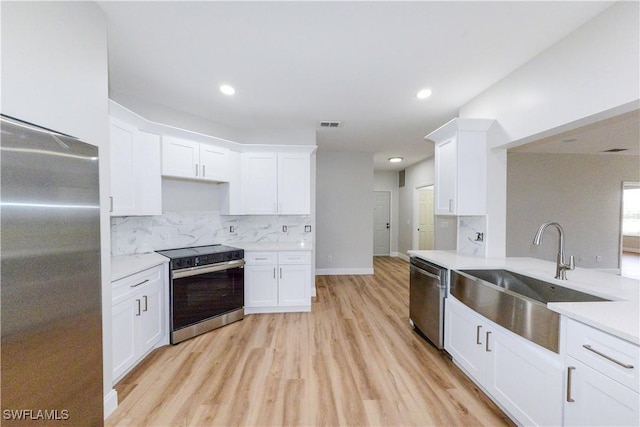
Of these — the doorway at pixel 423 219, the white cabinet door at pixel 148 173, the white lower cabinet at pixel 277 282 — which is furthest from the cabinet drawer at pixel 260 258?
the doorway at pixel 423 219

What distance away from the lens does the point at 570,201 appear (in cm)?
520

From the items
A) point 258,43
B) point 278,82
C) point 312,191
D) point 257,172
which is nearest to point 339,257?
point 312,191

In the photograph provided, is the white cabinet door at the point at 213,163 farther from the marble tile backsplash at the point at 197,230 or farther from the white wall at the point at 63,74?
the white wall at the point at 63,74

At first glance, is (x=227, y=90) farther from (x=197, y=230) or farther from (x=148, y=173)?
(x=197, y=230)

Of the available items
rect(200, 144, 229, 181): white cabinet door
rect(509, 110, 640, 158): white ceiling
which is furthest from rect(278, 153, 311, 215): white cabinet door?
rect(509, 110, 640, 158): white ceiling

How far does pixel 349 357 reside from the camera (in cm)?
250

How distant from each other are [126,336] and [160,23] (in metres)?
2.42

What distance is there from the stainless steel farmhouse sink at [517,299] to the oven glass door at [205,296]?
2.47m

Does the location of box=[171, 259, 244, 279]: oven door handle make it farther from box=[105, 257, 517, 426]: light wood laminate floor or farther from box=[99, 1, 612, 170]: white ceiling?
box=[99, 1, 612, 170]: white ceiling

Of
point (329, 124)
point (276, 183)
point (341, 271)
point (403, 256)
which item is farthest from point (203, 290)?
point (403, 256)

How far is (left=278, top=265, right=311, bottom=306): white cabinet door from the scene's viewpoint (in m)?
3.55

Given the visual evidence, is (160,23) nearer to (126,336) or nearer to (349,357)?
(126,336)

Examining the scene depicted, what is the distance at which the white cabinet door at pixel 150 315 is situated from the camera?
7.66ft

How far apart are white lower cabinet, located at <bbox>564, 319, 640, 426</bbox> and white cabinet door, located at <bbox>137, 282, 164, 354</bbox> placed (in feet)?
10.1
